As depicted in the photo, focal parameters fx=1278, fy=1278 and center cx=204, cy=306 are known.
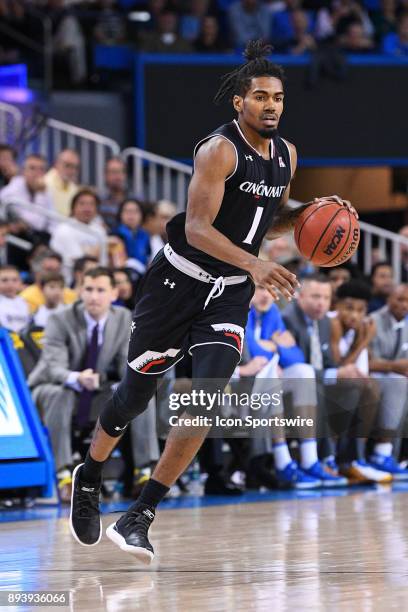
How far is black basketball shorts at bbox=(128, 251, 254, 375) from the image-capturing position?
5.79 meters

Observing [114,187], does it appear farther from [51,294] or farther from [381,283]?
[51,294]

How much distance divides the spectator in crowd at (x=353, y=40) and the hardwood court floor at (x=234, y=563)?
1064cm

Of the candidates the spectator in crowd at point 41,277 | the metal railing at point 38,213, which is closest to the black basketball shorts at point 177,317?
the spectator in crowd at point 41,277

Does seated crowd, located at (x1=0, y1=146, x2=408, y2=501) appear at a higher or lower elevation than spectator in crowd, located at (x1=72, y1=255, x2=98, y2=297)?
lower

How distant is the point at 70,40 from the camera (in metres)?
17.0

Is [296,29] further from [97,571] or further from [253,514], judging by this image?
[97,571]

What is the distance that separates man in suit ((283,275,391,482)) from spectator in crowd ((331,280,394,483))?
0.02 m

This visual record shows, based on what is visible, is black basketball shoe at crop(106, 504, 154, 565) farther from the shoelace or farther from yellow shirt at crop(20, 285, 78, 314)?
yellow shirt at crop(20, 285, 78, 314)

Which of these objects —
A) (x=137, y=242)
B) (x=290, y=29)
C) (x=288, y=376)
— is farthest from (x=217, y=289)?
(x=290, y=29)

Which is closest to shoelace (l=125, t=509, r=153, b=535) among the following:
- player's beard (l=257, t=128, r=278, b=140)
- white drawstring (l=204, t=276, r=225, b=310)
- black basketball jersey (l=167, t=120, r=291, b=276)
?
white drawstring (l=204, t=276, r=225, b=310)

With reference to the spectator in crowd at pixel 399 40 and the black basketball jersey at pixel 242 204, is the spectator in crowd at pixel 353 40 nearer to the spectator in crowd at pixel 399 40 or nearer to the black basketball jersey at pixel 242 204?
the spectator in crowd at pixel 399 40

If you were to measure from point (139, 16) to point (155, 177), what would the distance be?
295 centimetres

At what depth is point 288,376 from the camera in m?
9.66

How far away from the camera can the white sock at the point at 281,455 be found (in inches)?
377
